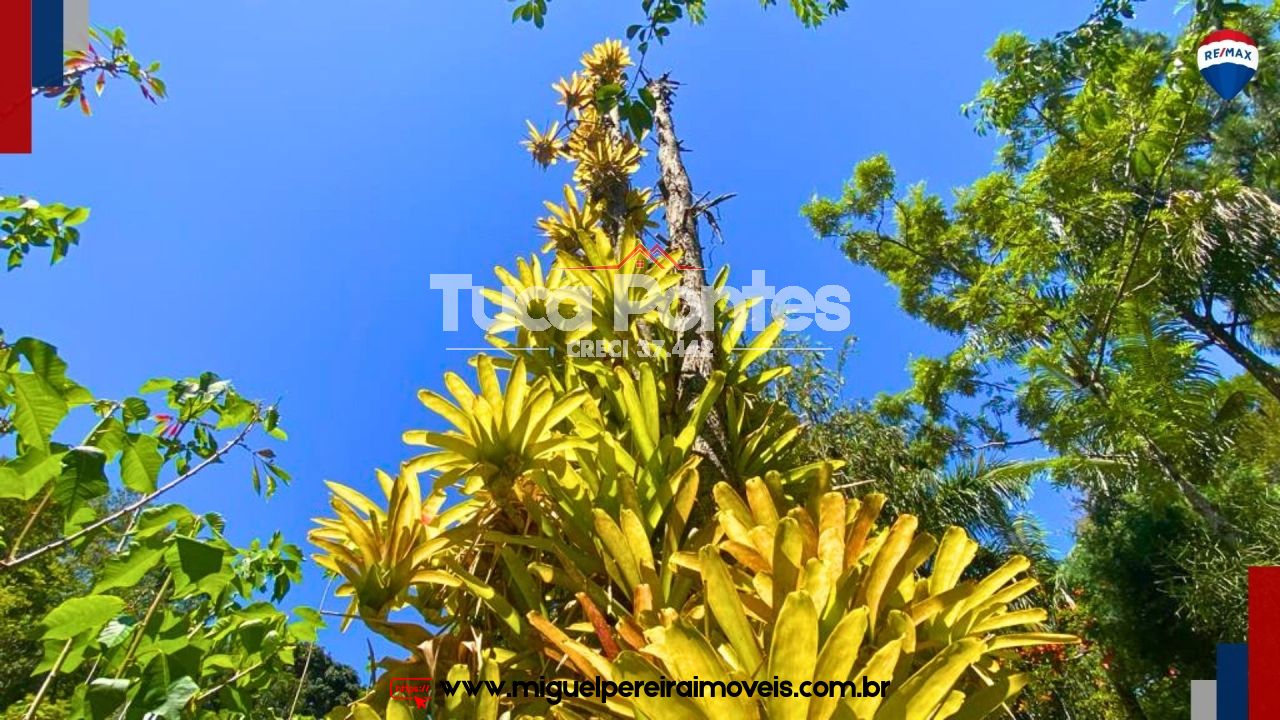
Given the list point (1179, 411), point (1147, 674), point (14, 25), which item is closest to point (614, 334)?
point (14, 25)

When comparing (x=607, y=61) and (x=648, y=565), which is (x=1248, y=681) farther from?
(x=607, y=61)

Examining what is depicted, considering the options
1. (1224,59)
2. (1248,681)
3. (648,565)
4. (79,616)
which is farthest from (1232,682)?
(1224,59)

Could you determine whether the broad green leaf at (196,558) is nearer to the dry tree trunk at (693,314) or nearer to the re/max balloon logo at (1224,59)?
the dry tree trunk at (693,314)

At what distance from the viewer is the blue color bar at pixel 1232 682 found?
2.65 meters

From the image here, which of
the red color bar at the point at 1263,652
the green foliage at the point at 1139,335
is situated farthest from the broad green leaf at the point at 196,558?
the green foliage at the point at 1139,335

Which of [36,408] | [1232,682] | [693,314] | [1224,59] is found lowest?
[36,408]

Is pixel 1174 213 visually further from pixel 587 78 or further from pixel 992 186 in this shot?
pixel 587 78

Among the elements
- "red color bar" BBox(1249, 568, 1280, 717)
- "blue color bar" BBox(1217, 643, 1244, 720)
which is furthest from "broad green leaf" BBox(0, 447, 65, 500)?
"red color bar" BBox(1249, 568, 1280, 717)

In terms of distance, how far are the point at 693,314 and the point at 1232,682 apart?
3.13 meters

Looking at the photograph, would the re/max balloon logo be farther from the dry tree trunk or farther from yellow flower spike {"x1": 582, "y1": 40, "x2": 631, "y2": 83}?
the dry tree trunk

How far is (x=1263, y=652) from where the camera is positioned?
293cm

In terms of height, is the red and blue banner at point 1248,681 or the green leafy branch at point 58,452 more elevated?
the red and blue banner at point 1248,681

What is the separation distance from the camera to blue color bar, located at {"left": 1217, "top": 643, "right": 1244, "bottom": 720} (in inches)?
104

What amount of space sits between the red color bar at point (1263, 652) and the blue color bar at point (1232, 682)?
0.03 meters
